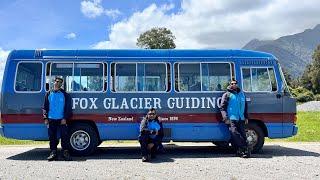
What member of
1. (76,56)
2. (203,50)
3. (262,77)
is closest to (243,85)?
(262,77)

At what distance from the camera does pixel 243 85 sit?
564 inches

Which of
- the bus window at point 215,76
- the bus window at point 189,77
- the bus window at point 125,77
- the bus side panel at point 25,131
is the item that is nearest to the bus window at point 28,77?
the bus side panel at point 25,131

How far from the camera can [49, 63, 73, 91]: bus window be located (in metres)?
13.9

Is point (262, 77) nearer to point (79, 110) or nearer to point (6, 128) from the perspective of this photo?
point (79, 110)

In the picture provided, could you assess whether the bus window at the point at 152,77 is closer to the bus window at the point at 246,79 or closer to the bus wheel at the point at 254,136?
the bus window at the point at 246,79

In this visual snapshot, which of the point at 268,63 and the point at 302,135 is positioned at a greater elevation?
the point at 268,63

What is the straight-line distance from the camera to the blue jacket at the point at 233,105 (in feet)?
44.8

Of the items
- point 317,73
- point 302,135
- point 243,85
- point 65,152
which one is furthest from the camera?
point 317,73

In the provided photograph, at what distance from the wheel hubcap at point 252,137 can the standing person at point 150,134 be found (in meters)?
2.60

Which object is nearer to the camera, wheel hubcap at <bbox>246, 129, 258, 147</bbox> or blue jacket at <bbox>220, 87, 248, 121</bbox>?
blue jacket at <bbox>220, 87, 248, 121</bbox>

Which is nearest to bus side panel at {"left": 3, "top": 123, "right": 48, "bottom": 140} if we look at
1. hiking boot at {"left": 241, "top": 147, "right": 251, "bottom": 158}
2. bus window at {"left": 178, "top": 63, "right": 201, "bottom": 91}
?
bus window at {"left": 178, "top": 63, "right": 201, "bottom": 91}

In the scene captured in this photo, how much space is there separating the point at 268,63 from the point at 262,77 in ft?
1.45

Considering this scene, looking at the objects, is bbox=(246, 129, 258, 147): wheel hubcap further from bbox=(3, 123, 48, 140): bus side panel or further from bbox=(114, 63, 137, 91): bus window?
bbox=(3, 123, 48, 140): bus side panel

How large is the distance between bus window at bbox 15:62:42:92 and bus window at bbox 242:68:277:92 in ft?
18.8
